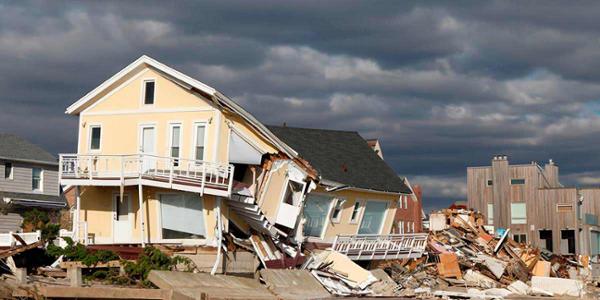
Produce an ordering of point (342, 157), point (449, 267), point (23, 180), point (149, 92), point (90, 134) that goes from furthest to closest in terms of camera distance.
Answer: point (23, 180) → point (342, 157) → point (449, 267) → point (90, 134) → point (149, 92)

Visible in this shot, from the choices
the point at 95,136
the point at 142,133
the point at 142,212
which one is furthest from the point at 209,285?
the point at 95,136

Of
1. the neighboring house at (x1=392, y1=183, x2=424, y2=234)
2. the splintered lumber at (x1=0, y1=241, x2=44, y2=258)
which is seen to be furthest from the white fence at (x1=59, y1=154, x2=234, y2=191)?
the neighboring house at (x1=392, y1=183, x2=424, y2=234)

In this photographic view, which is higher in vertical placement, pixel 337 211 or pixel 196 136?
pixel 196 136

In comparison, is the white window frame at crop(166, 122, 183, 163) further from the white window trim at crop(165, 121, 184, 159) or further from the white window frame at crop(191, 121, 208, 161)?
the white window frame at crop(191, 121, 208, 161)

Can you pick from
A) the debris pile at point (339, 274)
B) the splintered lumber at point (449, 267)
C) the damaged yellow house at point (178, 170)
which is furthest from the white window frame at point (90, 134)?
the splintered lumber at point (449, 267)

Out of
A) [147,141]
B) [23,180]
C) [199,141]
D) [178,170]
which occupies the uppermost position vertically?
[147,141]

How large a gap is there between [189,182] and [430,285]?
1353 centimetres

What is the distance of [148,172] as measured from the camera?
36.1 meters

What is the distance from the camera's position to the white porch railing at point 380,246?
42719 mm

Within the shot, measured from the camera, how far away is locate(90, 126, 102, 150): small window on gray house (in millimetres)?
39594

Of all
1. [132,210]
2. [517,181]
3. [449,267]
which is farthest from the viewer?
[517,181]

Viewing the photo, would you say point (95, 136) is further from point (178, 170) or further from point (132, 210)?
point (178, 170)

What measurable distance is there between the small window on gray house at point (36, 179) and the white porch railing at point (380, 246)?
78.6 ft

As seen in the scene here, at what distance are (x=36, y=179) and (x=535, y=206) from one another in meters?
39.2
